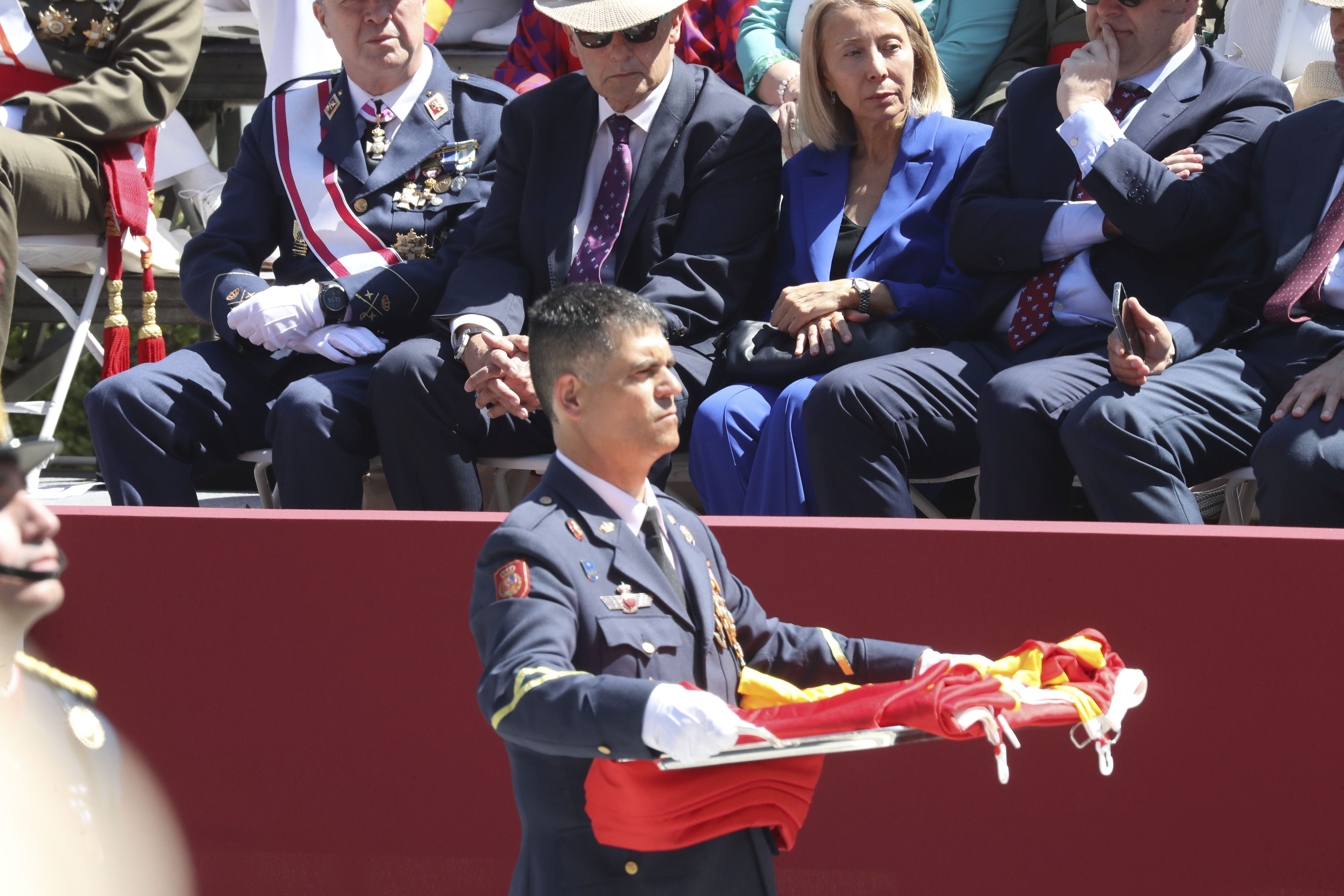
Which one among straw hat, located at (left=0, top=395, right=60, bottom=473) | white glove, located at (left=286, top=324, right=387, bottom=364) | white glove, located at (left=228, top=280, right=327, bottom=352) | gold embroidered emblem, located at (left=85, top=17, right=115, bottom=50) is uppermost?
straw hat, located at (left=0, top=395, right=60, bottom=473)

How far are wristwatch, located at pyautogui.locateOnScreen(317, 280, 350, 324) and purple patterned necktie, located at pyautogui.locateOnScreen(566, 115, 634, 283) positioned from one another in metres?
0.63

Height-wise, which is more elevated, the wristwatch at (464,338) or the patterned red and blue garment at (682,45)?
the patterned red and blue garment at (682,45)

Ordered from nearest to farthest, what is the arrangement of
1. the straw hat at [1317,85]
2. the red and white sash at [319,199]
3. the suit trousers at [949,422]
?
the suit trousers at [949,422], the straw hat at [1317,85], the red and white sash at [319,199]

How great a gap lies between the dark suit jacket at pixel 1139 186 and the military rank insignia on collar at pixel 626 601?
1886 mm

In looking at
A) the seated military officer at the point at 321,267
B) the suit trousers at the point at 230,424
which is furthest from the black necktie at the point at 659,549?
the seated military officer at the point at 321,267

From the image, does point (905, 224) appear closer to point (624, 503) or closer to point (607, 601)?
point (624, 503)

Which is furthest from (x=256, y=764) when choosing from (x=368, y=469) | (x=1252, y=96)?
(x=1252, y=96)

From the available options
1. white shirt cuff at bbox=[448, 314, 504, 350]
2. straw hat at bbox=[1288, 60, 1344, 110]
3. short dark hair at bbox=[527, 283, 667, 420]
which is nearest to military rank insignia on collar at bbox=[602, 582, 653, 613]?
short dark hair at bbox=[527, 283, 667, 420]

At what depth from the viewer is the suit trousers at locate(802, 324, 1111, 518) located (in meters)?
3.29

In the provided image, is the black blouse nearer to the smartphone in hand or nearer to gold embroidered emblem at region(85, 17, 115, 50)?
the smartphone in hand

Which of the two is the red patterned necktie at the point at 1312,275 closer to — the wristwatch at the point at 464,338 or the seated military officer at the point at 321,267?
the wristwatch at the point at 464,338

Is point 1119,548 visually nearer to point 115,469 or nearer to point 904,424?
point 904,424

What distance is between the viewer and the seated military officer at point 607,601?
1915mm

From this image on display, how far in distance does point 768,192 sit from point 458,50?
219 centimetres
